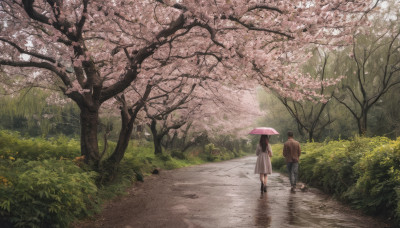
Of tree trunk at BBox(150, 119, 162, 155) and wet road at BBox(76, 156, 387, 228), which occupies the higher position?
tree trunk at BBox(150, 119, 162, 155)

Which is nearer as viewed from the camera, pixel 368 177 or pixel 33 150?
pixel 368 177

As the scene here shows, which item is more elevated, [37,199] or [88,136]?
[88,136]

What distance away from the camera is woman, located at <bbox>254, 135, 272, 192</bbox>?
1187cm

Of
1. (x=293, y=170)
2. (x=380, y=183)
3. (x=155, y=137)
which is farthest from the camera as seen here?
(x=155, y=137)

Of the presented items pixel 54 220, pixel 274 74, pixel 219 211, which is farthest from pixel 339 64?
pixel 54 220

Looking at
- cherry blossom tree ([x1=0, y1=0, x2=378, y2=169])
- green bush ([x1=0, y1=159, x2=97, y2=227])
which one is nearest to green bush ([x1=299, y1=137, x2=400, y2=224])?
cherry blossom tree ([x1=0, y1=0, x2=378, y2=169])

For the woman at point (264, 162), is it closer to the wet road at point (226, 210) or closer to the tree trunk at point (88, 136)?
the wet road at point (226, 210)

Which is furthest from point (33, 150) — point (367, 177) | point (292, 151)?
point (367, 177)

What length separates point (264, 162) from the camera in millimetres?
11914

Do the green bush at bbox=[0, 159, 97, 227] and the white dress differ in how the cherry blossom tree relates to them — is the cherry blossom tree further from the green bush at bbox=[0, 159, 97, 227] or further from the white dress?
the green bush at bbox=[0, 159, 97, 227]

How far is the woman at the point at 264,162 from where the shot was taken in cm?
1187

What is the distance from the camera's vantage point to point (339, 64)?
23.8m

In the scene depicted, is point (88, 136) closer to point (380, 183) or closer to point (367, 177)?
point (367, 177)

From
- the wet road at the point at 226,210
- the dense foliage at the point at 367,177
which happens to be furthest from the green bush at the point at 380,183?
the wet road at the point at 226,210
